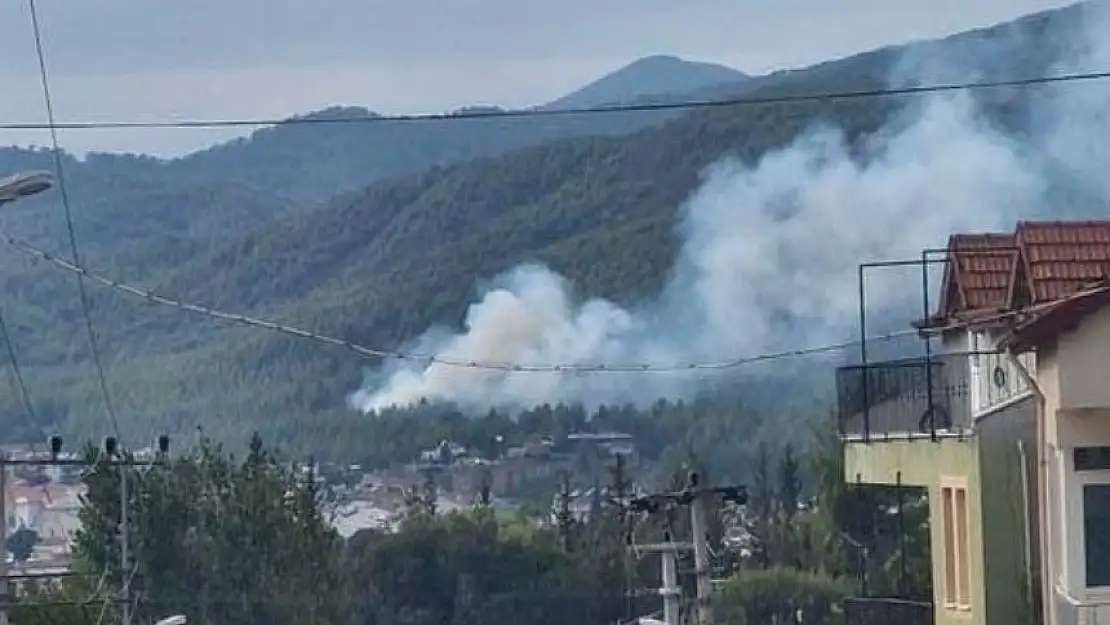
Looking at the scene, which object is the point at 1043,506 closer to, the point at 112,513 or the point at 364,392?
the point at 112,513

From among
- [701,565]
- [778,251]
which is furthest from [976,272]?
[778,251]

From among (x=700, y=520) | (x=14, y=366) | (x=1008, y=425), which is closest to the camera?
(x=1008, y=425)

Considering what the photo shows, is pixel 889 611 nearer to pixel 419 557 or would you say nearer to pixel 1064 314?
pixel 1064 314

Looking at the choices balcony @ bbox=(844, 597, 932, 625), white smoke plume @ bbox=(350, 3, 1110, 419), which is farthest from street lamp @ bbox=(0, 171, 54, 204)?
white smoke plume @ bbox=(350, 3, 1110, 419)

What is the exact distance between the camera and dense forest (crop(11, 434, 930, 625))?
7475cm

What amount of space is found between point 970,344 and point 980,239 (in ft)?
5.02

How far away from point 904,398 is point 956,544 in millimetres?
2175

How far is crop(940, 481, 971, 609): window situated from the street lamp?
8974 millimetres

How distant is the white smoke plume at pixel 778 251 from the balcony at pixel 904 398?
116 meters

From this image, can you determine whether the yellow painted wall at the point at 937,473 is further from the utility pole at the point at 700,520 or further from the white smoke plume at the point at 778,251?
the white smoke plume at the point at 778,251

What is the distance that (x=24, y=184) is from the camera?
23.6 metres

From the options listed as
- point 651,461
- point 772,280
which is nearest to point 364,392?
point 772,280

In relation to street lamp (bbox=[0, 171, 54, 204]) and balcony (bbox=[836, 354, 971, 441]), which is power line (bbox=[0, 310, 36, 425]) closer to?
balcony (bbox=[836, 354, 971, 441])

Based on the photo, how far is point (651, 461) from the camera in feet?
406
